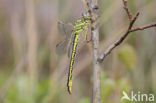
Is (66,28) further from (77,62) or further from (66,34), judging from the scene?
(77,62)

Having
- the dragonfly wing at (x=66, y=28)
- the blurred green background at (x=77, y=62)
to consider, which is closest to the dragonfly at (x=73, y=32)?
the dragonfly wing at (x=66, y=28)

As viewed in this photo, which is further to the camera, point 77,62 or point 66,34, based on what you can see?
point 77,62

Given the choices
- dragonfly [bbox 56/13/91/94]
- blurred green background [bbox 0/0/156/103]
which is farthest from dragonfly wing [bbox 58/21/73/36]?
blurred green background [bbox 0/0/156/103]

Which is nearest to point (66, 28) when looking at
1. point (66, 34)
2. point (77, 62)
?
point (66, 34)

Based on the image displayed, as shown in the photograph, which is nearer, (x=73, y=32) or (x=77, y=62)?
(x=73, y=32)

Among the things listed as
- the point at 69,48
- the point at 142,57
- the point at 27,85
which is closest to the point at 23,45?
the point at 27,85

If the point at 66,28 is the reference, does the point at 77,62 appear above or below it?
below

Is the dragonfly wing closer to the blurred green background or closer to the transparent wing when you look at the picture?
the transparent wing

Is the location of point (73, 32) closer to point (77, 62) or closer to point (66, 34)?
point (66, 34)

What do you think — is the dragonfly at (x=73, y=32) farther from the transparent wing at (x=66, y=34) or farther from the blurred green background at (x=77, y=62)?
the blurred green background at (x=77, y=62)

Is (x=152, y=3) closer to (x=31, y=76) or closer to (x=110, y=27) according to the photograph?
(x=110, y=27)

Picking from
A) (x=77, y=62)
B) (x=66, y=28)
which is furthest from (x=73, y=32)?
(x=77, y=62)
